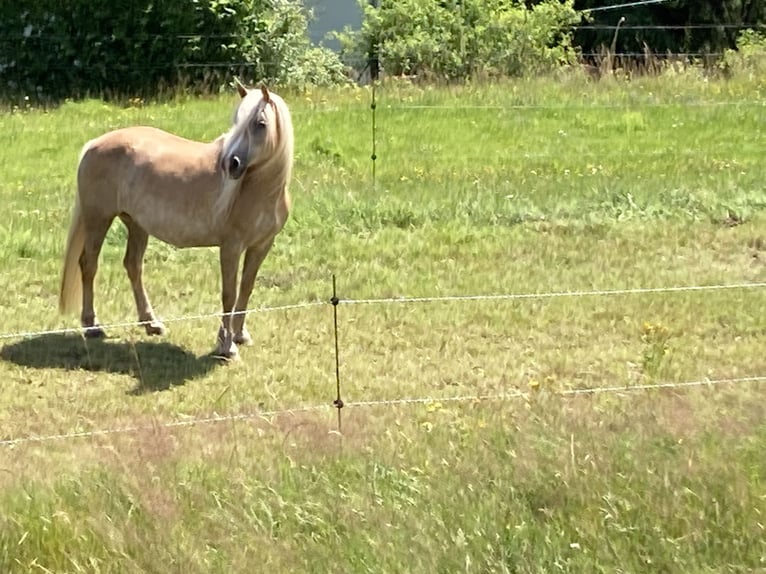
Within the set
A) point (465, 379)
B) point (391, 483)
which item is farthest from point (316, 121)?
point (391, 483)

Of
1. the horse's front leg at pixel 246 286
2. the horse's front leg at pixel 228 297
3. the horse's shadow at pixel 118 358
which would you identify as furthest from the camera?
the horse's front leg at pixel 246 286

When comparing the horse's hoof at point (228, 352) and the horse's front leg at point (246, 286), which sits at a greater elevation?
the horse's front leg at point (246, 286)

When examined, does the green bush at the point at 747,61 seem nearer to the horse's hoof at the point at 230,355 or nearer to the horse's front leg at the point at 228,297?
the horse's front leg at the point at 228,297

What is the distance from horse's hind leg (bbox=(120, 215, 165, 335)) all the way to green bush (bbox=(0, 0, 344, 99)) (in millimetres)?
13310

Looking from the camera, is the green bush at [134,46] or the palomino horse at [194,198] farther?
the green bush at [134,46]

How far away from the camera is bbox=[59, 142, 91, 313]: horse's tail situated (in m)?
8.50

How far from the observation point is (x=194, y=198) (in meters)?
7.93

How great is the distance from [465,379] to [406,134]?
944 cm

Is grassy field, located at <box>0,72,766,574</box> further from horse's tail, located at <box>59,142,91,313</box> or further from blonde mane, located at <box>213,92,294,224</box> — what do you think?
blonde mane, located at <box>213,92,294,224</box>

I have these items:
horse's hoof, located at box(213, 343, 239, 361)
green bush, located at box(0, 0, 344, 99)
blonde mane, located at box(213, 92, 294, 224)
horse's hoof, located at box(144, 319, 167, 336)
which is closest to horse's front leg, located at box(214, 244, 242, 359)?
horse's hoof, located at box(213, 343, 239, 361)

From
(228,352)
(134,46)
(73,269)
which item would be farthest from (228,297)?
(134,46)

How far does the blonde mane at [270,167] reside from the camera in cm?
730

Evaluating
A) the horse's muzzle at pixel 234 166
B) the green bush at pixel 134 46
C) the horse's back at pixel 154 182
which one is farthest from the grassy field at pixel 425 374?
the green bush at pixel 134 46

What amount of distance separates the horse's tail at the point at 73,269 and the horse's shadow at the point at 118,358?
0.26 m
